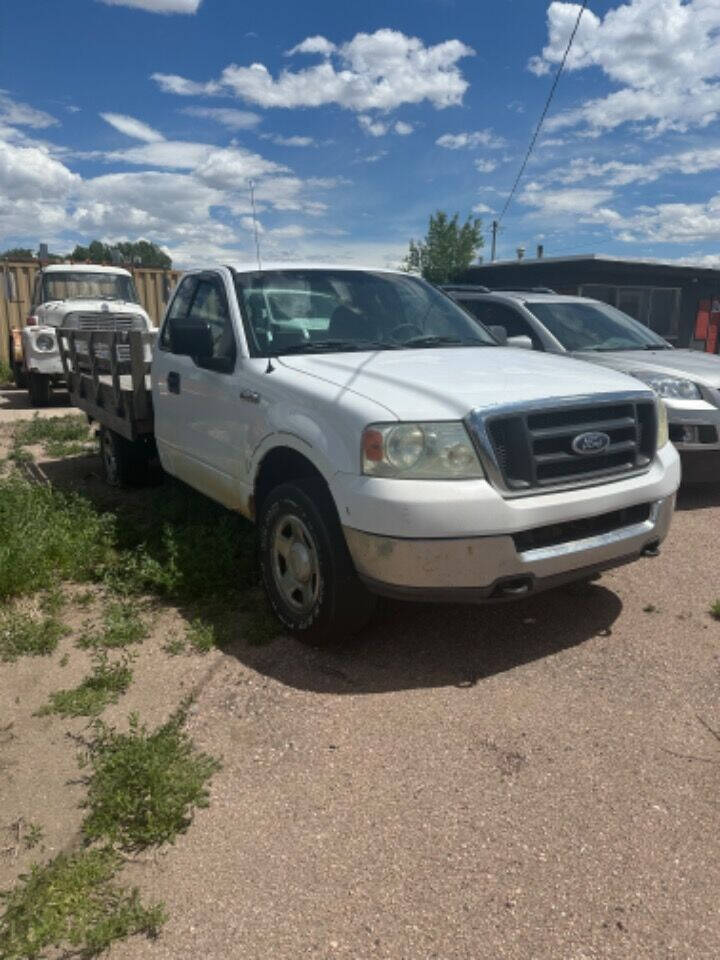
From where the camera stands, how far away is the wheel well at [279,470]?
3711mm

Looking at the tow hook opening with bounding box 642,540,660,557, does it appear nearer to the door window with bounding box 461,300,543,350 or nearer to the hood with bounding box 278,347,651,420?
the hood with bounding box 278,347,651,420

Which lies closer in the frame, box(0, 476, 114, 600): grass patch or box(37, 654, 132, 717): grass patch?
box(37, 654, 132, 717): grass patch

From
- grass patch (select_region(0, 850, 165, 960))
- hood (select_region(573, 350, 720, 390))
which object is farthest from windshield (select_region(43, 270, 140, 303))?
grass patch (select_region(0, 850, 165, 960))

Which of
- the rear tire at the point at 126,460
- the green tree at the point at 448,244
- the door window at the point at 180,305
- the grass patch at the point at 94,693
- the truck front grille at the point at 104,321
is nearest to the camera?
the grass patch at the point at 94,693

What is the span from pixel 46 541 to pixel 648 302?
21.3 meters

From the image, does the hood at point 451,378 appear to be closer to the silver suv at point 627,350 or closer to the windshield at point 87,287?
the silver suv at point 627,350

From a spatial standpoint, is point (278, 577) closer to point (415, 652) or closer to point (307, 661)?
point (307, 661)

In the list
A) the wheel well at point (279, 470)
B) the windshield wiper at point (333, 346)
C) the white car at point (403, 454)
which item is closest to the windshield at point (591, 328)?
the white car at point (403, 454)

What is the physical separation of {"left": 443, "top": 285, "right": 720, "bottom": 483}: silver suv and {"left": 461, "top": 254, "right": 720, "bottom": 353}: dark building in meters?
12.7

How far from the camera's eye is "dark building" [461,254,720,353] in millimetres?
20578

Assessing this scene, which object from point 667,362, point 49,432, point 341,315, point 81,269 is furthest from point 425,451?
point 81,269

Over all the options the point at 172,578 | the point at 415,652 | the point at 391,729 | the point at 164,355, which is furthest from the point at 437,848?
the point at 164,355

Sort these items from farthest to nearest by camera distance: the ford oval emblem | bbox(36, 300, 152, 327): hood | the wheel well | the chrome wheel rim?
bbox(36, 300, 152, 327): hood < the wheel well < the chrome wheel rim < the ford oval emblem

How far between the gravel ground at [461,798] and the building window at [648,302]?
18.8 meters
